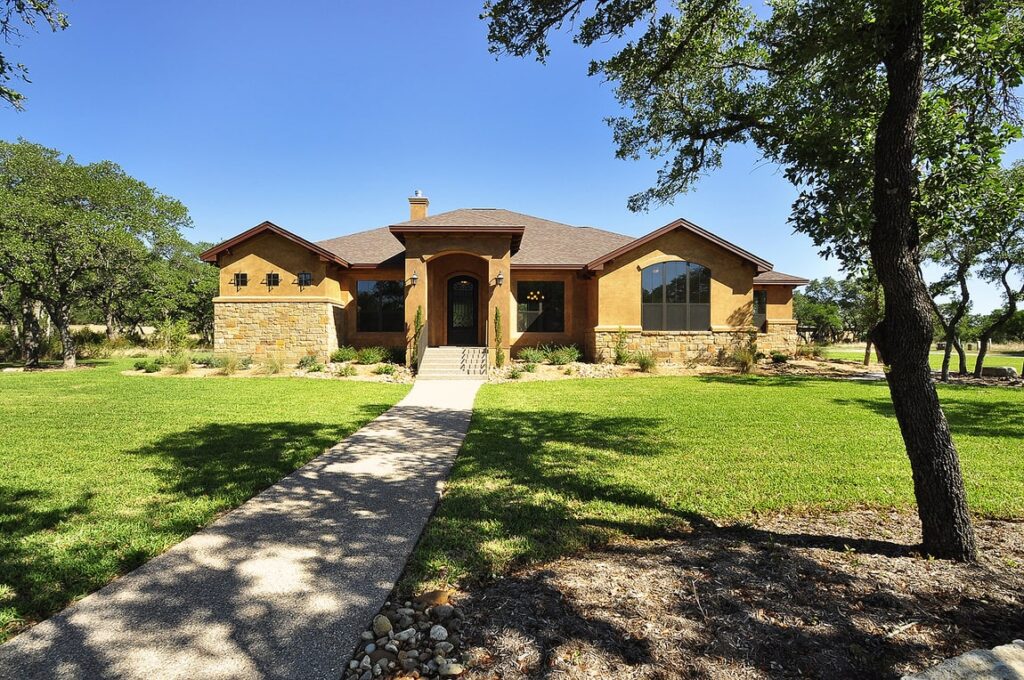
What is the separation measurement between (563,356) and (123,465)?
13.7m

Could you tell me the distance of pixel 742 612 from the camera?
2.55 m

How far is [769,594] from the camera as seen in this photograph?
272cm

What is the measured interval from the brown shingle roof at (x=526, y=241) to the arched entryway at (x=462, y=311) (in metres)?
2.56

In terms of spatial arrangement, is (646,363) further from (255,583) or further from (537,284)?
(255,583)

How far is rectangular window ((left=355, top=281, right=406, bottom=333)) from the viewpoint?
19.9m

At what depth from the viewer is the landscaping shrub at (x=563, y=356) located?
17219 mm

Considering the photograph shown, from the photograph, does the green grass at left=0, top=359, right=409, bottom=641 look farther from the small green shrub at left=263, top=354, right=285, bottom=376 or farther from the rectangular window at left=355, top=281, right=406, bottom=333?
the rectangular window at left=355, top=281, right=406, bottom=333

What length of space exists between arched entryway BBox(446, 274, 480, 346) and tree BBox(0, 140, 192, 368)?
13709mm

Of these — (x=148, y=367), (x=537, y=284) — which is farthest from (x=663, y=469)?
(x=148, y=367)

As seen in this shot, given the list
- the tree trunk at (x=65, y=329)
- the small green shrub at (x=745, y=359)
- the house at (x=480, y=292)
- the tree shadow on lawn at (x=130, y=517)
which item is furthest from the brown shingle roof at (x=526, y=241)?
the tree shadow on lawn at (x=130, y=517)

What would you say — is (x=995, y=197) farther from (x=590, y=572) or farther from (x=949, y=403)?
(x=949, y=403)

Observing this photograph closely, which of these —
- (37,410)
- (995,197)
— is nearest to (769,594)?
(995,197)

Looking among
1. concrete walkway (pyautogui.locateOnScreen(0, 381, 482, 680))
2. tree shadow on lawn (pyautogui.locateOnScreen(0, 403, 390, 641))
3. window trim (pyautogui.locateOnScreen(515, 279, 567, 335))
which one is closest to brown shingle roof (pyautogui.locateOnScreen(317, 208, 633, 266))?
window trim (pyautogui.locateOnScreen(515, 279, 567, 335))

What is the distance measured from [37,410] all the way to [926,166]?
47.8 ft
